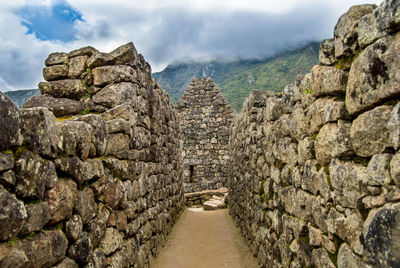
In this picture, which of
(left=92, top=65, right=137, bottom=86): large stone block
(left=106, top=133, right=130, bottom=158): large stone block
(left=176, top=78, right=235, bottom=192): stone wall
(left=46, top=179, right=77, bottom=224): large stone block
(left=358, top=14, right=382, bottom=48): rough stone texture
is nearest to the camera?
(left=358, top=14, right=382, bottom=48): rough stone texture

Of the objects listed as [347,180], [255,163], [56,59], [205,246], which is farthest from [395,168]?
[205,246]

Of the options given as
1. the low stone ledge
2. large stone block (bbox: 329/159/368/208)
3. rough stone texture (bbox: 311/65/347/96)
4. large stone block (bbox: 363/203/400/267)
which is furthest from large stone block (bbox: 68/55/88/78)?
the low stone ledge

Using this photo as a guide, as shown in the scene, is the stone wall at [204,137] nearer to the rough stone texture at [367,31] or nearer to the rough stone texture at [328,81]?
the rough stone texture at [328,81]

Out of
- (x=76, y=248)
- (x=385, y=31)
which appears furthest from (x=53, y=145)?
(x=385, y=31)

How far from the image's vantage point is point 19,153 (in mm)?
1956

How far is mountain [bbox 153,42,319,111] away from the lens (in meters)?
36.3

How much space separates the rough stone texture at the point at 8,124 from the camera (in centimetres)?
180

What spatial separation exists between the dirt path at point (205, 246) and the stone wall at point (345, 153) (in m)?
1.77

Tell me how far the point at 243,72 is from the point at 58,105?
43048mm

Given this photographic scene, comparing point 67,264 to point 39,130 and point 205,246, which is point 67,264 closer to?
point 39,130

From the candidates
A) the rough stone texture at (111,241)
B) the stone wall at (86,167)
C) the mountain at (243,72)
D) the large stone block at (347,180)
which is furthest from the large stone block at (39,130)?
the mountain at (243,72)

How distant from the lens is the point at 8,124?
1.85m

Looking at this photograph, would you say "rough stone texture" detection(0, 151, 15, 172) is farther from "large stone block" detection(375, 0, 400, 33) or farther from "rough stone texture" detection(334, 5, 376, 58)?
"rough stone texture" detection(334, 5, 376, 58)

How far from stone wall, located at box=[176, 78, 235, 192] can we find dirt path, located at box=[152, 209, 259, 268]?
581 centimetres
